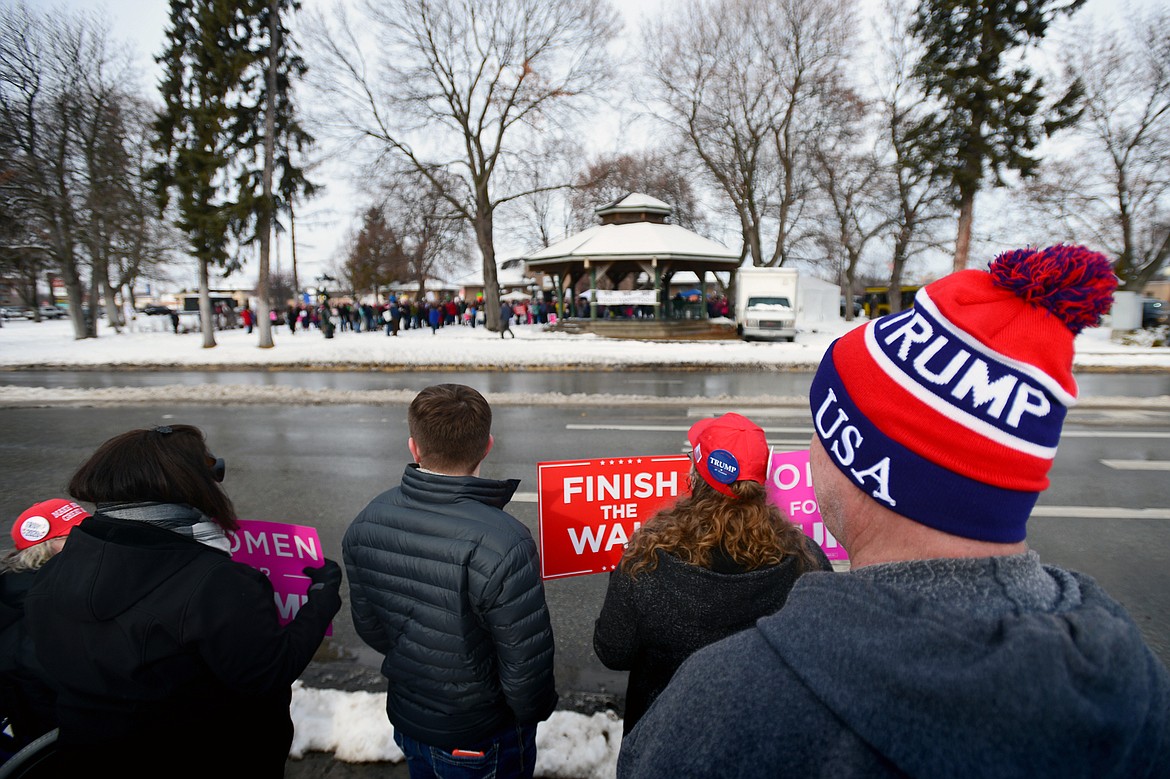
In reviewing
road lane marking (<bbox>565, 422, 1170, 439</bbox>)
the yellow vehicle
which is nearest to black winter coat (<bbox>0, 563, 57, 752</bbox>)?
road lane marking (<bbox>565, 422, 1170, 439</bbox>)

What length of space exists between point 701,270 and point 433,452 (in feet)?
93.9

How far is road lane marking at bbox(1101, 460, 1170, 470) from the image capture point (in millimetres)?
6910

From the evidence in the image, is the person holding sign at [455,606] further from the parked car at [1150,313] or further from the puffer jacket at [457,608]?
the parked car at [1150,313]

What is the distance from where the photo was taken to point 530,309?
40938 mm

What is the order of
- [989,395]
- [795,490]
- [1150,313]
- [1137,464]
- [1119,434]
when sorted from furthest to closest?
[1150,313]
[1119,434]
[1137,464]
[795,490]
[989,395]

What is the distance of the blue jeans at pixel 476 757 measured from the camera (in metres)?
2.09

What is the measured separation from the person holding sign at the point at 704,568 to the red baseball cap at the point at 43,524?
6.21ft

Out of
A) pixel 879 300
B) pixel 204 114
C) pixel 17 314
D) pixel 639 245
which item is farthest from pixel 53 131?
pixel 879 300

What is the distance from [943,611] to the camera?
734 mm

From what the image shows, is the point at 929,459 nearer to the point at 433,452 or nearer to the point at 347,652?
the point at 433,452

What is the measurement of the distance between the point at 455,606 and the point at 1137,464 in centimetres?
844

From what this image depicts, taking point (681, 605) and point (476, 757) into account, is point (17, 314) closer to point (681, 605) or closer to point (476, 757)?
point (476, 757)

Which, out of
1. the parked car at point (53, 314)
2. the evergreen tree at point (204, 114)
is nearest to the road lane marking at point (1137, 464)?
the evergreen tree at point (204, 114)

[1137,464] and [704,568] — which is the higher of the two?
[704,568]
